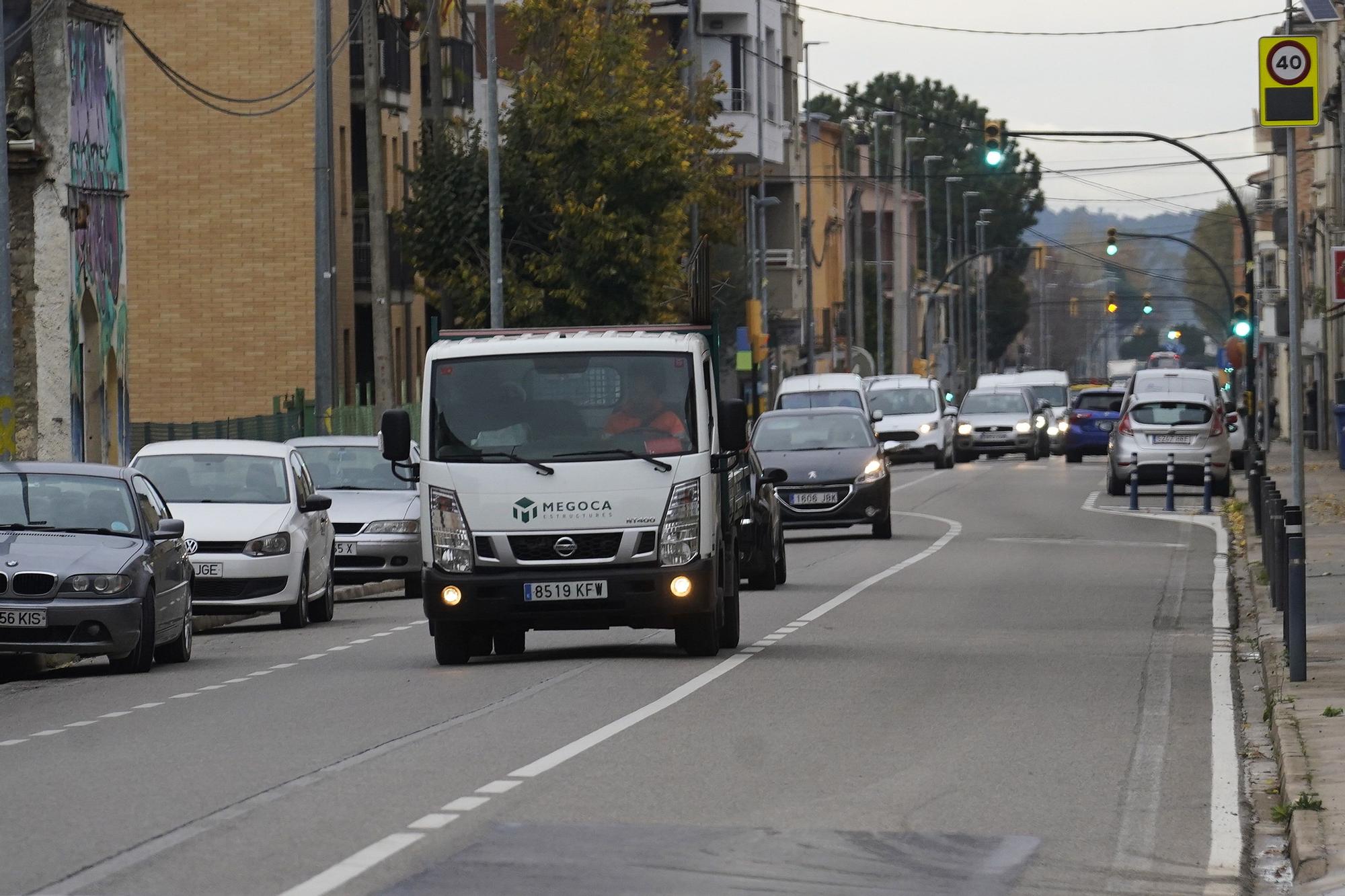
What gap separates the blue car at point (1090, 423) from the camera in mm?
60438

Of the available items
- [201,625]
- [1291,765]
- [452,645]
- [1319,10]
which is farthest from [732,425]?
[1319,10]

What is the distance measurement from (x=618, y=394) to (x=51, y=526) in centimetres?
401

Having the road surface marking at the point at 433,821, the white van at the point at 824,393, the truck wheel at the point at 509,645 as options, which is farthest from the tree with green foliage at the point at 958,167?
the road surface marking at the point at 433,821

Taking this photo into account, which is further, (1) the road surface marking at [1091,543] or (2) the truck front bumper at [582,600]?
(1) the road surface marking at [1091,543]

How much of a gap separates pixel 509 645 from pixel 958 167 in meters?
135

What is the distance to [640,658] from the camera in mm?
17828

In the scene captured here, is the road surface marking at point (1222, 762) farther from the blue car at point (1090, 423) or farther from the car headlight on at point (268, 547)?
the blue car at point (1090, 423)

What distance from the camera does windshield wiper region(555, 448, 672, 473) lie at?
17109 mm

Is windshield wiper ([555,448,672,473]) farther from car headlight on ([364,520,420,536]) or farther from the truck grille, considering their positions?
car headlight on ([364,520,420,536])

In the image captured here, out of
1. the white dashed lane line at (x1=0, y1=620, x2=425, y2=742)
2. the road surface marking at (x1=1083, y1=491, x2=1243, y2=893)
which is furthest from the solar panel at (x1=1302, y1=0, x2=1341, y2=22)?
the white dashed lane line at (x1=0, y1=620, x2=425, y2=742)

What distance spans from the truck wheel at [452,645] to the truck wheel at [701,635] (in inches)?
54.8

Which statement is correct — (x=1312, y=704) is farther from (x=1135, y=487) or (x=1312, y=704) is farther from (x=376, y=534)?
(x=1135, y=487)

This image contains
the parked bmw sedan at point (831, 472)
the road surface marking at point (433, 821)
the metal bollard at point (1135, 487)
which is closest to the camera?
the road surface marking at point (433, 821)

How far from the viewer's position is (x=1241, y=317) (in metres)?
57.4
